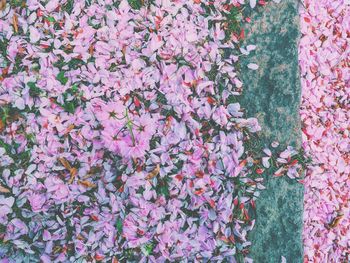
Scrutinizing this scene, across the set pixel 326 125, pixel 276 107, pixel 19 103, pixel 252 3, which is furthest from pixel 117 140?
pixel 326 125

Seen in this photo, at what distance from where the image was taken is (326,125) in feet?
11.6

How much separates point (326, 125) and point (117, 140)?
163 cm

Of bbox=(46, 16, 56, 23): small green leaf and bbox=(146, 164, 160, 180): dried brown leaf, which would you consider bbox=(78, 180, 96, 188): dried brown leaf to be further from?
bbox=(46, 16, 56, 23): small green leaf

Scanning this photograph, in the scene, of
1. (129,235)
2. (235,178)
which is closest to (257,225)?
(235,178)

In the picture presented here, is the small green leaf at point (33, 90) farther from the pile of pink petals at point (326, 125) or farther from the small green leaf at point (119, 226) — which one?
the pile of pink petals at point (326, 125)

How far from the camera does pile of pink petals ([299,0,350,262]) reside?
334cm

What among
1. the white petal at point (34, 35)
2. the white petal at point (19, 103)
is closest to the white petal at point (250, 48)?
the white petal at point (34, 35)

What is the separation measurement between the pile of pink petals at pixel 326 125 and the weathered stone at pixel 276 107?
180 millimetres

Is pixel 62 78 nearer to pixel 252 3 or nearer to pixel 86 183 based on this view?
pixel 86 183

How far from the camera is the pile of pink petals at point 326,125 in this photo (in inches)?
131

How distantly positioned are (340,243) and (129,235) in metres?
1.56

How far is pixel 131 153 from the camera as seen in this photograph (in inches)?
116

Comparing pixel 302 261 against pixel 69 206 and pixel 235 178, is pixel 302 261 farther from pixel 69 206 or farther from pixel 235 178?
pixel 69 206

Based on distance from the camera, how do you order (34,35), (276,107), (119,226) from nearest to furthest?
(119,226)
(34,35)
(276,107)
